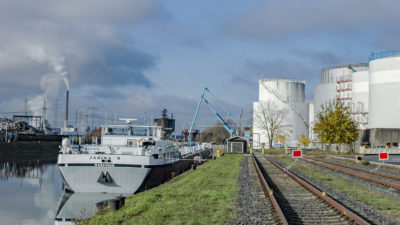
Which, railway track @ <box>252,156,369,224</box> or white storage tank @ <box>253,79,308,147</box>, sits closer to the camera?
railway track @ <box>252,156,369,224</box>

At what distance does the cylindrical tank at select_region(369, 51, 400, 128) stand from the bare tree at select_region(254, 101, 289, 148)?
25775mm

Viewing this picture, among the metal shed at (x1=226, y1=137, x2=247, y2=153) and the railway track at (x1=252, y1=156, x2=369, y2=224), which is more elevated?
the metal shed at (x1=226, y1=137, x2=247, y2=153)

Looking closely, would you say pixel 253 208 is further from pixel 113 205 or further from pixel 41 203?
pixel 41 203

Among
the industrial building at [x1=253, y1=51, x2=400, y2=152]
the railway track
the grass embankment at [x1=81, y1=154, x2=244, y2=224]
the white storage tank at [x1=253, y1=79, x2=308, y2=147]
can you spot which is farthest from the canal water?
the white storage tank at [x1=253, y1=79, x2=308, y2=147]

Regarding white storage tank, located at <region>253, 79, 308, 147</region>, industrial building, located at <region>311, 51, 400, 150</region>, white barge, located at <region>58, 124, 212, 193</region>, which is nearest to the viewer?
white barge, located at <region>58, 124, 212, 193</region>

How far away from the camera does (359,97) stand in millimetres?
85562

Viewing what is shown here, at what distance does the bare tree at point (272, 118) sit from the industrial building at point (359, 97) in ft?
3.86

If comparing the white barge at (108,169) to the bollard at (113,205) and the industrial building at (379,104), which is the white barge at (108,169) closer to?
the bollard at (113,205)

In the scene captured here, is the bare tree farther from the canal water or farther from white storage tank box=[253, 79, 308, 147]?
the canal water

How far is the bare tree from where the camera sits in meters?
97.1

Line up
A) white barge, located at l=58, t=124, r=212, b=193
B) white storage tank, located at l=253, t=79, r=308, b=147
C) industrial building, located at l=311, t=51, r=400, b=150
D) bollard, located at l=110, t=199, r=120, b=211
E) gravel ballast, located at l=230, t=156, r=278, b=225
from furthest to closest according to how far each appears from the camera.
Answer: white storage tank, located at l=253, t=79, r=308, b=147
industrial building, located at l=311, t=51, r=400, b=150
white barge, located at l=58, t=124, r=212, b=193
bollard, located at l=110, t=199, r=120, b=211
gravel ballast, located at l=230, t=156, r=278, b=225

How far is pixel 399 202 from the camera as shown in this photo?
15406 millimetres

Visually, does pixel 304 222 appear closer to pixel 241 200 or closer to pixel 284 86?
pixel 241 200

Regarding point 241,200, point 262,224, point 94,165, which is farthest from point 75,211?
point 262,224
